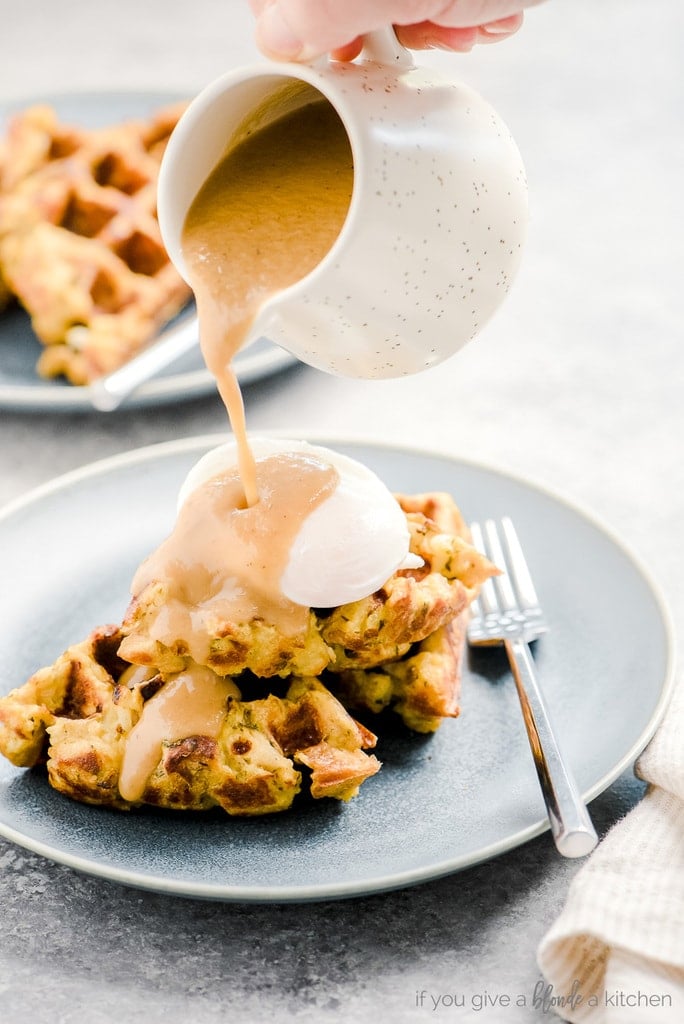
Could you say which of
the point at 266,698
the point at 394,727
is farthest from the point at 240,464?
the point at 394,727

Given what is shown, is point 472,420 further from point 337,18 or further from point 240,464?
point 337,18

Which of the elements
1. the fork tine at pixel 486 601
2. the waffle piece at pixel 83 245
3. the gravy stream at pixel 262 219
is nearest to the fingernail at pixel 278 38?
the gravy stream at pixel 262 219

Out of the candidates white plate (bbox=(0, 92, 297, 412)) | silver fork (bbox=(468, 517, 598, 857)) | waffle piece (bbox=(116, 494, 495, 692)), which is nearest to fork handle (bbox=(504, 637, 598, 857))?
silver fork (bbox=(468, 517, 598, 857))

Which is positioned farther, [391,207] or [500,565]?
[500,565]

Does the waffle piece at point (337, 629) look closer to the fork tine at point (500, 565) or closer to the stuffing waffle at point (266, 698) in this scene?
the stuffing waffle at point (266, 698)

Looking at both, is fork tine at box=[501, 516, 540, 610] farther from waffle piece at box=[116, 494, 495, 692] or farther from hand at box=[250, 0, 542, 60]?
hand at box=[250, 0, 542, 60]
